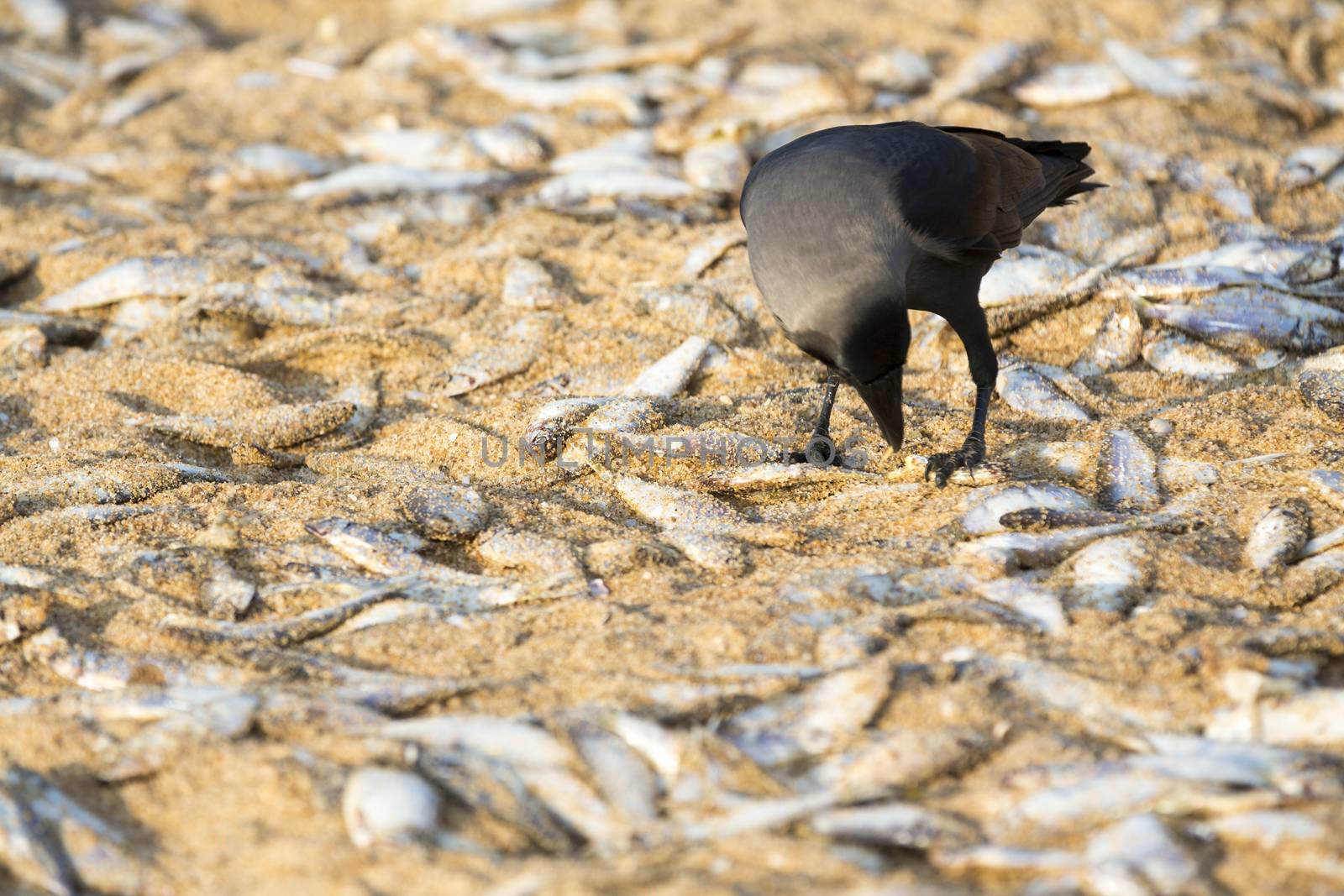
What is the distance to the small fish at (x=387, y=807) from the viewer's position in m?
2.10

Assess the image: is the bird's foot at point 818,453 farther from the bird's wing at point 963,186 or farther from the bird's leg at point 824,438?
the bird's wing at point 963,186

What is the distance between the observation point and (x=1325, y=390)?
12.7 ft

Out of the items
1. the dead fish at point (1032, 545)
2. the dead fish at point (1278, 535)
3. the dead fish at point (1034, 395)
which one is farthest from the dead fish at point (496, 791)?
the dead fish at point (1034, 395)

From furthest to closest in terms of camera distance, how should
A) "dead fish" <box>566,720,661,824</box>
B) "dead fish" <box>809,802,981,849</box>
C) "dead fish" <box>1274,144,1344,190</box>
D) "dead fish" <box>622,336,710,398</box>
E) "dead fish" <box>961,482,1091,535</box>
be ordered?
1. "dead fish" <box>1274,144,1344,190</box>
2. "dead fish" <box>622,336,710,398</box>
3. "dead fish" <box>961,482,1091,535</box>
4. "dead fish" <box>566,720,661,824</box>
5. "dead fish" <box>809,802,981,849</box>

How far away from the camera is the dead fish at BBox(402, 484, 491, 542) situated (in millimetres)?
3270

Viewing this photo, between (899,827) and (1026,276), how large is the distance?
3116 millimetres

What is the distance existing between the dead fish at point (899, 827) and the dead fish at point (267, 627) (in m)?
1.28

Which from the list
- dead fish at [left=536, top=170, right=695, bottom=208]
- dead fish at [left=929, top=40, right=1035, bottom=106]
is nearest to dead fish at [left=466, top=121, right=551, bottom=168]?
dead fish at [left=536, top=170, right=695, bottom=208]

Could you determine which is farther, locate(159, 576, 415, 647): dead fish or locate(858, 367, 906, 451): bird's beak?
locate(858, 367, 906, 451): bird's beak

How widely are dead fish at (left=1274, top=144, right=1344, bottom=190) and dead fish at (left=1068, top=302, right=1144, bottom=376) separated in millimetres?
1600

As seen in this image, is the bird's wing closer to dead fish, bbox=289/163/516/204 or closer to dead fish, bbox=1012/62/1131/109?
dead fish, bbox=1012/62/1131/109

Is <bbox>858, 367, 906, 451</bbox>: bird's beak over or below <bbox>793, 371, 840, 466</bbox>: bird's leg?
over

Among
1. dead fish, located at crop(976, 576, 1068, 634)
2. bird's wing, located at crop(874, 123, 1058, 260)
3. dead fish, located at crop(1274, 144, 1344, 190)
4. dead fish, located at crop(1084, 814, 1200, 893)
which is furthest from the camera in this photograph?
dead fish, located at crop(1274, 144, 1344, 190)

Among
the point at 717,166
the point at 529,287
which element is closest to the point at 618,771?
the point at 529,287
